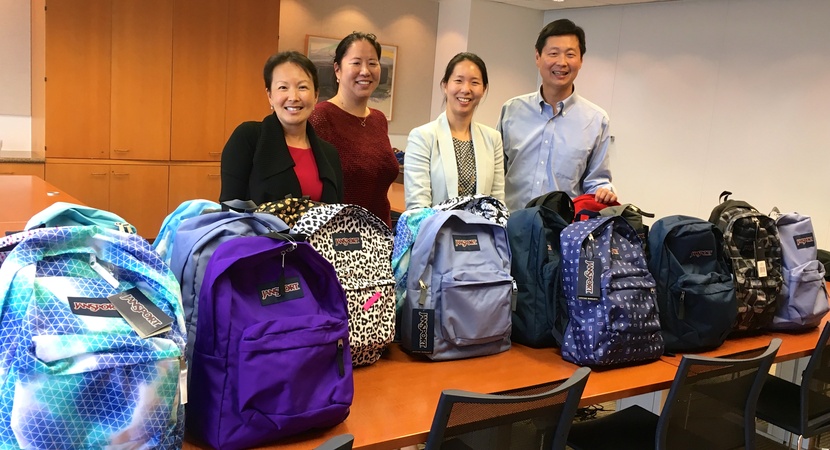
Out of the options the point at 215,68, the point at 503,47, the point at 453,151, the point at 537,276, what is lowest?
the point at 537,276

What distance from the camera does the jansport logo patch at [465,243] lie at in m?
2.12

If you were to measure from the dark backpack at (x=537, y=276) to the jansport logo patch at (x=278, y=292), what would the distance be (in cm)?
83

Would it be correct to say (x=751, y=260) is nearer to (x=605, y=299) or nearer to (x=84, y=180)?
(x=605, y=299)

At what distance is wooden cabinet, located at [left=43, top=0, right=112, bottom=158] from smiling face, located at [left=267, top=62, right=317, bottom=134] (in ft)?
13.2

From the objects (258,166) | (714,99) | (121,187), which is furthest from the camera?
(714,99)

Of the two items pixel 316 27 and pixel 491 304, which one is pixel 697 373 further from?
pixel 316 27

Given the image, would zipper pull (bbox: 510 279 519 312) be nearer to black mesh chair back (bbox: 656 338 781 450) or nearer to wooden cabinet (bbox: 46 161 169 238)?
black mesh chair back (bbox: 656 338 781 450)

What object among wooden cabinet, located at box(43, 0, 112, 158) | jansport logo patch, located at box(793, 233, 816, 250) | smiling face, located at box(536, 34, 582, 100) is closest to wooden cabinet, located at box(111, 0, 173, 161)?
wooden cabinet, located at box(43, 0, 112, 158)

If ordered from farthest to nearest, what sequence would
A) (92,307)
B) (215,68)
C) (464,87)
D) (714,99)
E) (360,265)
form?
(714,99), (215,68), (464,87), (360,265), (92,307)

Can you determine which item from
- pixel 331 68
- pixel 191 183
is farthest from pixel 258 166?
pixel 331 68

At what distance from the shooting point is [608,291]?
212 centimetres

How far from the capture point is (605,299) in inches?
82.8

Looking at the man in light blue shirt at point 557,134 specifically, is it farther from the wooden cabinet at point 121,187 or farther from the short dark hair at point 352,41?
the wooden cabinet at point 121,187

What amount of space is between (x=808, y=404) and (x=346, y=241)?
1900 mm
